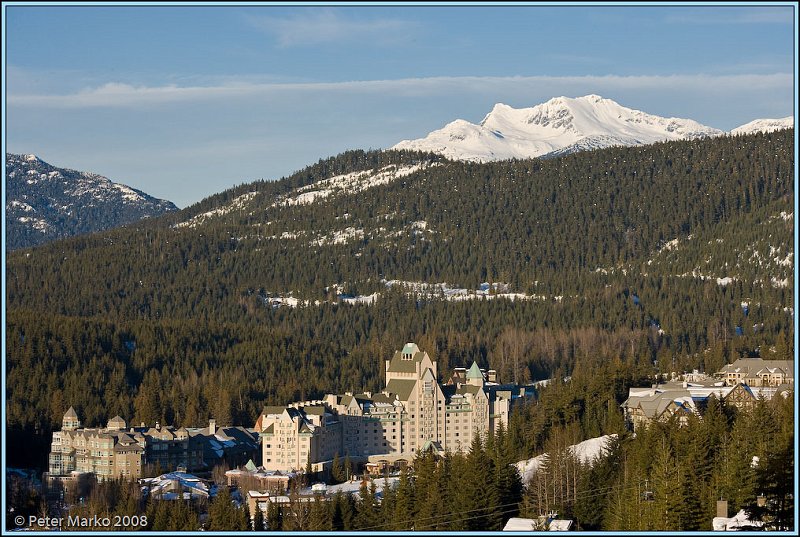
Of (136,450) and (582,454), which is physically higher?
(582,454)

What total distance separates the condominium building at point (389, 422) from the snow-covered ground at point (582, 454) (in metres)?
28.0

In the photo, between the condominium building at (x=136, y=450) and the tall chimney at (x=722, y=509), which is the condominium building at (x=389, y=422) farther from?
the tall chimney at (x=722, y=509)

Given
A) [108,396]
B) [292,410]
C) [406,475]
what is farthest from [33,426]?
[406,475]

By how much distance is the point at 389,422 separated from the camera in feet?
520

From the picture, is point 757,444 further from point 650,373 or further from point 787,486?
point 650,373

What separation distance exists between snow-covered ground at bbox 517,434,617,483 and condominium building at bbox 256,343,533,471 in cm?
2800

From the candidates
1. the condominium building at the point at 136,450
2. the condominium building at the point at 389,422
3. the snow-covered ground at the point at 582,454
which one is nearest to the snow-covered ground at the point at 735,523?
the snow-covered ground at the point at 582,454

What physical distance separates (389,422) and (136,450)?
94.8 feet

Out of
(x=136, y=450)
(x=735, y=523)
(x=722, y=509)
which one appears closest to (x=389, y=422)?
(x=136, y=450)

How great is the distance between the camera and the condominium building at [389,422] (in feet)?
479

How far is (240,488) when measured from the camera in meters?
130

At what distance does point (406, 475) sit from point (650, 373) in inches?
2123

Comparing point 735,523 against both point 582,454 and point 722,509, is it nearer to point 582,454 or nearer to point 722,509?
point 722,509

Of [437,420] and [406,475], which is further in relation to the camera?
[437,420]
